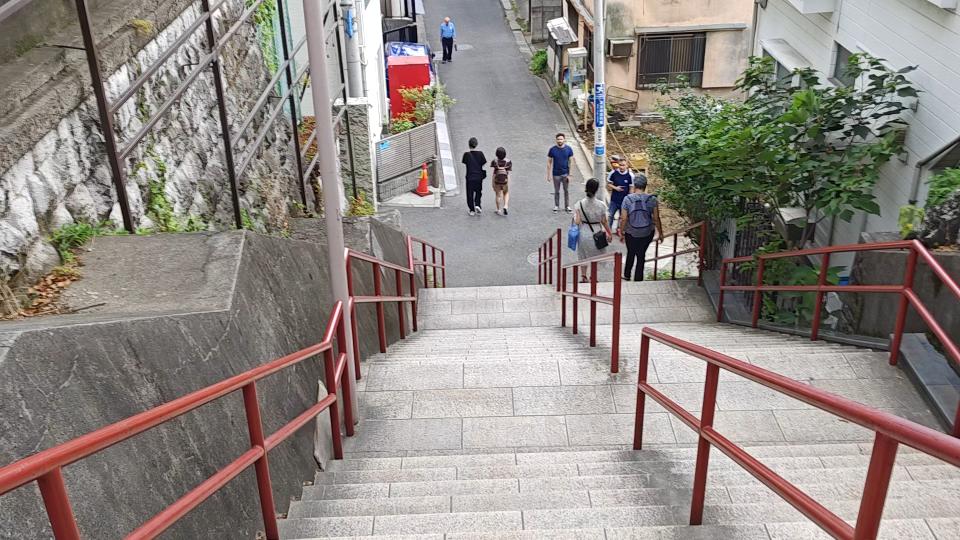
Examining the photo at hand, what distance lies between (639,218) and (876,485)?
26.9ft

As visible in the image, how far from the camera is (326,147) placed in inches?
179

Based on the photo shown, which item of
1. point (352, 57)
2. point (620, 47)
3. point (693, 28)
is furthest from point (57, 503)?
point (693, 28)

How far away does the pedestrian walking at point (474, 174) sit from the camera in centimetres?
1563

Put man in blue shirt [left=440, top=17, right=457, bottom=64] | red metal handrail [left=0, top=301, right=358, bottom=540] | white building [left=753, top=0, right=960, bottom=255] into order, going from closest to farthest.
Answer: red metal handrail [left=0, top=301, right=358, bottom=540] < white building [left=753, top=0, right=960, bottom=255] < man in blue shirt [left=440, top=17, right=457, bottom=64]

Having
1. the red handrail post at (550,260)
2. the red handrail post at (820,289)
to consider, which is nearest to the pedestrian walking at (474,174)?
the red handrail post at (550,260)

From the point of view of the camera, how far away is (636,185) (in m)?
10.3

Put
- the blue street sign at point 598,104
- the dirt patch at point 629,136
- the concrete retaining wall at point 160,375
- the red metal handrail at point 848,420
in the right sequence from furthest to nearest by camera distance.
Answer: the dirt patch at point 629,136, the blue street sign at point 598,104, the concrete retaining wall at point 160,375, the red metal handrail at point 848,420

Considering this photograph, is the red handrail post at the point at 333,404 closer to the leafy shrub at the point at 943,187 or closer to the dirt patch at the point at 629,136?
the leafy shrub at the point at 943,187

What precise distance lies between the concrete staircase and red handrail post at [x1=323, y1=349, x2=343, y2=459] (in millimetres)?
103

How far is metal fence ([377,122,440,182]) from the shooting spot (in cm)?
1701

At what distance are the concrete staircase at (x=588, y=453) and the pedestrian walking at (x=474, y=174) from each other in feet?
27.7

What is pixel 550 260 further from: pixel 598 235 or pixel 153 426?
pixel 153 426

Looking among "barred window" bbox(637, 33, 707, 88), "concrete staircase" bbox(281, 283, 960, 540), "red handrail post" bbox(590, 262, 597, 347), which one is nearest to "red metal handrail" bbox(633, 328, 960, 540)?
"concrete staircase" bbox(281, 283, 960, 540)

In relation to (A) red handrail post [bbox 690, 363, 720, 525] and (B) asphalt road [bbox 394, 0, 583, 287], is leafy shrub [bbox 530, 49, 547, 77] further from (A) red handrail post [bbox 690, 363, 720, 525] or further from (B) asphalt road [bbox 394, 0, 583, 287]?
(A) red handrail post [bbox 690, 363, 720, 525]
